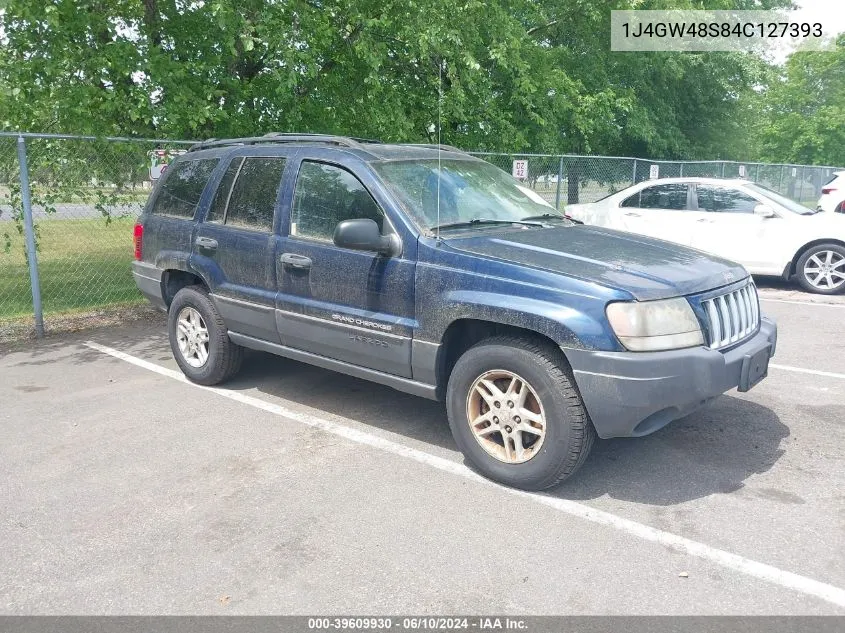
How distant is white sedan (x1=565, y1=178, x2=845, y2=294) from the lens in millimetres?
9898

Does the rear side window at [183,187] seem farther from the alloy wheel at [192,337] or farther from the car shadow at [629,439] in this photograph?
the car shadow at [629,439]

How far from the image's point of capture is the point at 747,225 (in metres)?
10.2

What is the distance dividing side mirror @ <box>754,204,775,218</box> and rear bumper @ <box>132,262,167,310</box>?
796cm

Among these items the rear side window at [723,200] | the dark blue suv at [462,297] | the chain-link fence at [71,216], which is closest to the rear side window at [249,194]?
the dark blue suv at [462,297]

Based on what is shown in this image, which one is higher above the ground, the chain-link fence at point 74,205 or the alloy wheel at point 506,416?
the chain-link fence at point 74,205

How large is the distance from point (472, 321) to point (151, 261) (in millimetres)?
3350

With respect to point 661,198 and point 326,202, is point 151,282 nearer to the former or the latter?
point 326,202

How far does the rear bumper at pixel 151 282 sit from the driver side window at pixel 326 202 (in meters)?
1.80

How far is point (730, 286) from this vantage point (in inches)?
166

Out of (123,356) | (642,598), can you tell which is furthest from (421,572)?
(123,356)

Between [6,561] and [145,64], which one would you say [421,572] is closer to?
[6,561]

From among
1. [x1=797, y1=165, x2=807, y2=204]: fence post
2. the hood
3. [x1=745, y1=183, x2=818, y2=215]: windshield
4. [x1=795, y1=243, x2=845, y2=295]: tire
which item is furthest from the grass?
[x1=797, y1=165, x2=807, y2=204]: fence post

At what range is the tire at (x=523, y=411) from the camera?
3.73m

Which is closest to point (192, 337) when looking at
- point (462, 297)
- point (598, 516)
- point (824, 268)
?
point (462, 297)
